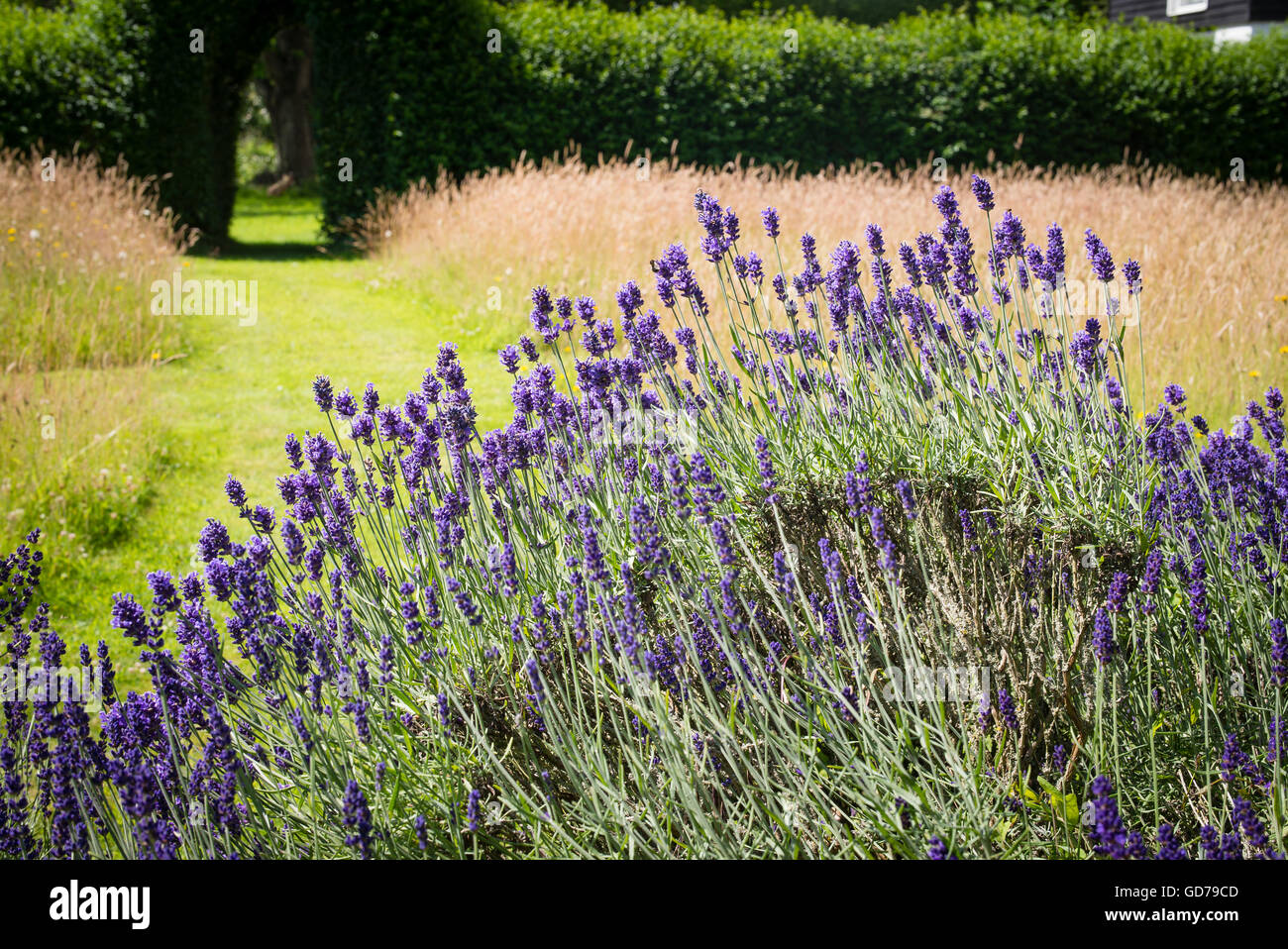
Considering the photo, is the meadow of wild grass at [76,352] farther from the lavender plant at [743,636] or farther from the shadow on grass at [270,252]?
the lavender plant at [743,636]

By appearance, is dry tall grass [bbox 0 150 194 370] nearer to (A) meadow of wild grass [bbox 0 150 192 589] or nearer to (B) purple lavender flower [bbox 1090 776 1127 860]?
(A) meadow of wild grass [bbox 0 150 192 589]

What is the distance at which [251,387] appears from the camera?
611cm

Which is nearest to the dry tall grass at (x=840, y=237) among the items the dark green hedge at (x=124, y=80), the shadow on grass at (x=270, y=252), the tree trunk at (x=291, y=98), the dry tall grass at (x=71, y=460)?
the shadow on grass at (x=270, y=252)

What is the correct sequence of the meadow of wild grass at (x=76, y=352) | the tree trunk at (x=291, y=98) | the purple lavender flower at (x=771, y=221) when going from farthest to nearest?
the tree trunk at (x=291, y=98) → the meadow of wild grass at (x=76, y=352) → the purple lavender flower at (x=771, y=221)

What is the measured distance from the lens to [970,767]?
1682 mm

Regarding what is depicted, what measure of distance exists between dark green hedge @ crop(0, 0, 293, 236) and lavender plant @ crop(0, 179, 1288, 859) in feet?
35.7

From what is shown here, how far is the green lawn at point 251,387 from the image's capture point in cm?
399

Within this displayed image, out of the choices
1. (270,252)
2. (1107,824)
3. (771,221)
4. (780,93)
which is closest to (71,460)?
(771,221)

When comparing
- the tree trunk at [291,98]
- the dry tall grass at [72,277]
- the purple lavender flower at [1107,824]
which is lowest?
the purple lavender flower at [1107,824]

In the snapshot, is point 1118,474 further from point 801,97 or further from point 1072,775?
point 801,97

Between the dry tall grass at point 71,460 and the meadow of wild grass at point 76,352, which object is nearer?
the dry tall grass at point 71,460

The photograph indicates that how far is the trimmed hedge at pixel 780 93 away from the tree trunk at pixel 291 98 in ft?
40.3

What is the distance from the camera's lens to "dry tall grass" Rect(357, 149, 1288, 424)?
5398mm

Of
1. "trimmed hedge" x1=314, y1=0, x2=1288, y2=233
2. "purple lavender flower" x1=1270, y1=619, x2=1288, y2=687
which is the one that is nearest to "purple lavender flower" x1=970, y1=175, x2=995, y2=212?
"purple lavender flower" x1=1270, y1=619, x2=1288, y2=687
